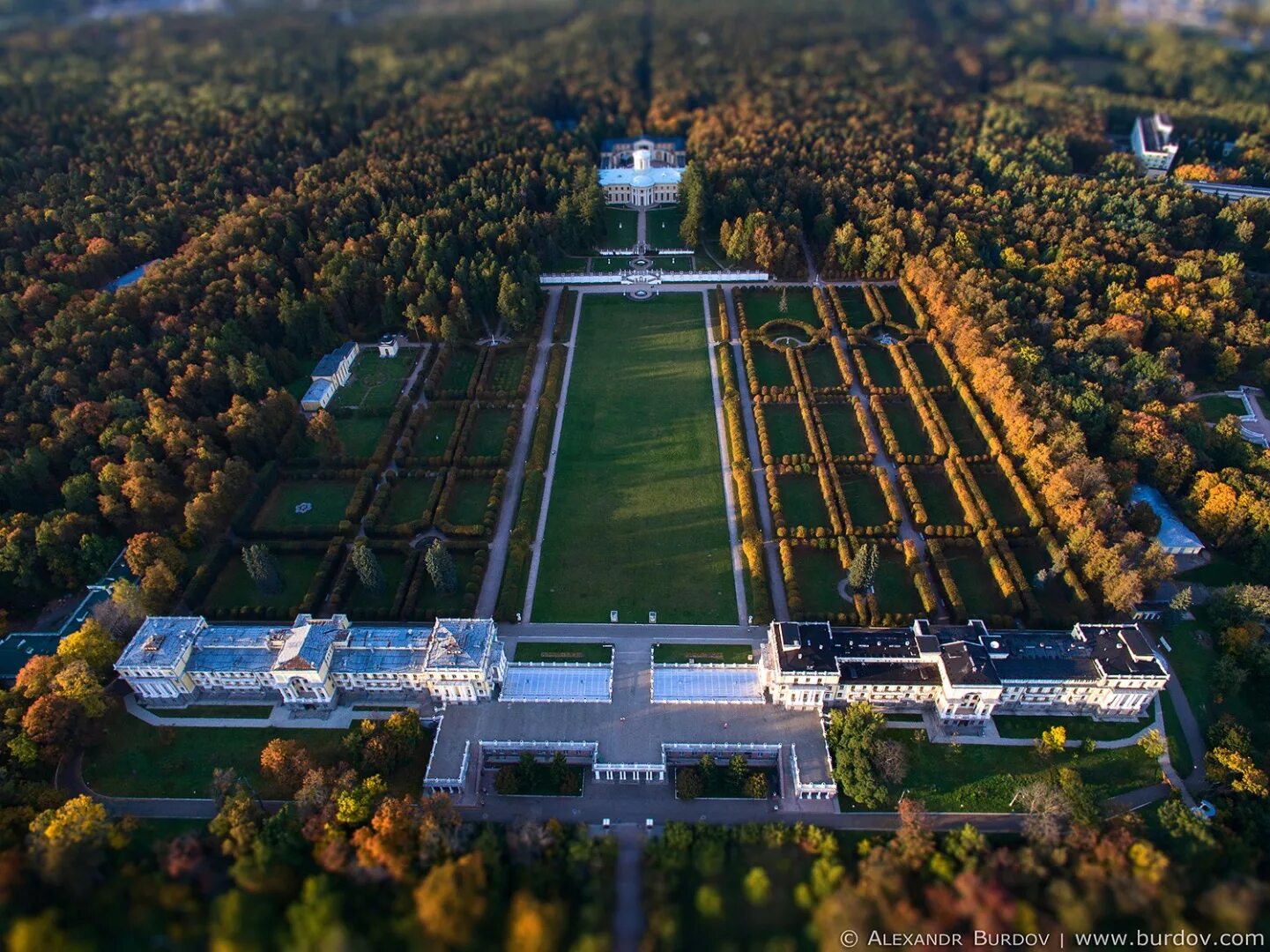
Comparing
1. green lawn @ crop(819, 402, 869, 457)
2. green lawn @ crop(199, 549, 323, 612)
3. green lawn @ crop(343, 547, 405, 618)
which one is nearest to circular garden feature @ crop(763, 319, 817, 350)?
green lawn @ crop(819, 402, 869, 457)

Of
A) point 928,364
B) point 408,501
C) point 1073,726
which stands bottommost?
point 1073,726

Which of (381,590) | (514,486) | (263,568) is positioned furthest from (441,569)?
(514,486)

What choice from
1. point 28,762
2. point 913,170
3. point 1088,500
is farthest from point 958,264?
point 28,762

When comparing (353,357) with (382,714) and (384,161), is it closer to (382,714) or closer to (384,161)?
(384,161)

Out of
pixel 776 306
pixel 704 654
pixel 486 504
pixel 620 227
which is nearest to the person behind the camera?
pixel 704 654

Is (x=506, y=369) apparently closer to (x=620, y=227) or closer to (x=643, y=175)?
(x=620, y=227)

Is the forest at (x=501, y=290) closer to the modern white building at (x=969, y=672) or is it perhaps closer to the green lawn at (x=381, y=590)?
the modern white building at (x=969, y=672)
